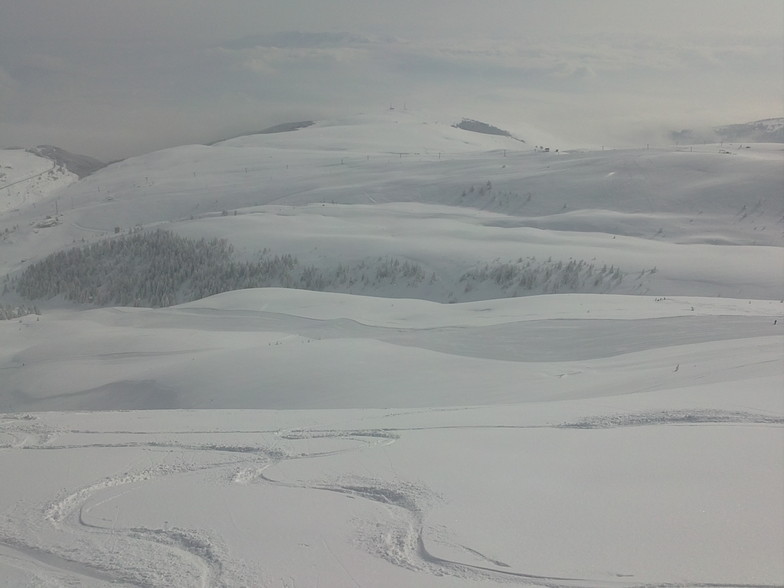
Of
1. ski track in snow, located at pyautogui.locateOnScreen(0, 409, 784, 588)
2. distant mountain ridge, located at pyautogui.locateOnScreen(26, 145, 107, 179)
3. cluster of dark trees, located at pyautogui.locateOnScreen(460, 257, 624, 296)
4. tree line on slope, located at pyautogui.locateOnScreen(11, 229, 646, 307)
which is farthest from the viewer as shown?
distant mountain ridge, located at pyautogui.locateOnScreen(26, 145, 107, 179)

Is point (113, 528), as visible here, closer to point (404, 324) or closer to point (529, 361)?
point (529, 361)

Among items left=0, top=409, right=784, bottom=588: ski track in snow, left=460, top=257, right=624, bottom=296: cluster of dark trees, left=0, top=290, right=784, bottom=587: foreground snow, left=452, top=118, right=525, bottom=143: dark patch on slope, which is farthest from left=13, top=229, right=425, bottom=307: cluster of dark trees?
left=452, top=118, right=525, bottom=143: dark patch on slope

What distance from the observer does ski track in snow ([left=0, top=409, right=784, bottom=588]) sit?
10.4 ft

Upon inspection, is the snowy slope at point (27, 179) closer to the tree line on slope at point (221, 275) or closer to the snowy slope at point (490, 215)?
the snowy slope at point (490, 215)

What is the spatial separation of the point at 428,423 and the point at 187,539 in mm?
3143

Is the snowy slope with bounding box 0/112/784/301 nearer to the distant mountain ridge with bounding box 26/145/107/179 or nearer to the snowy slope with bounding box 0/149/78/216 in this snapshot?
the snowy slope with bounding box 0/149/78/216

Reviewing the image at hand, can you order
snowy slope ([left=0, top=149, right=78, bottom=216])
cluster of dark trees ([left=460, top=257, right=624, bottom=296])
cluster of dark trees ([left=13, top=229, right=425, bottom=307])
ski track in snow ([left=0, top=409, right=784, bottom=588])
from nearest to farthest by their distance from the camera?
1. ski track in snow ([left=0, top=409, right=784, bottom=588])
2. cluster of dark trees ([left=460, top=257, right=624, bottom=296])
3. cluster of dark trees ([left=13, top=229, right=425, bottom=307])
4. snowy slope ([left=0, top=149, right=78, bottom=216])

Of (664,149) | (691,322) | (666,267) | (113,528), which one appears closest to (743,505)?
(113,528)

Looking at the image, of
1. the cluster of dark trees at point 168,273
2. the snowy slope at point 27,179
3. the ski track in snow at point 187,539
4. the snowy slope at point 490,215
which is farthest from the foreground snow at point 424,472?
the snowy slope at point 27,179

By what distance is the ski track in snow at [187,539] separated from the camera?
316 cm

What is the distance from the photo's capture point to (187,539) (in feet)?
11.5

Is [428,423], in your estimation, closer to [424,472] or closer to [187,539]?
[424,472]

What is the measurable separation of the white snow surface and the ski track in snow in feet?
0.05

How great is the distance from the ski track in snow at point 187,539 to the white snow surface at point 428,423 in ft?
0.05
